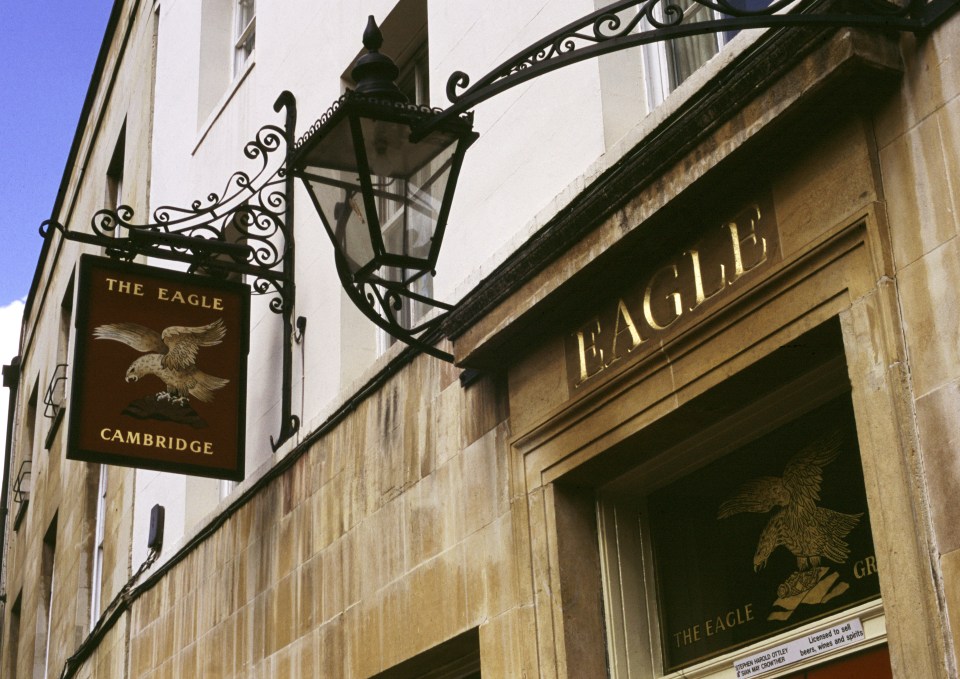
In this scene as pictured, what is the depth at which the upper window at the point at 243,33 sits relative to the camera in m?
13.7

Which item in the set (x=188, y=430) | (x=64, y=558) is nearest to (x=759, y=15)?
(x=188, y=430)

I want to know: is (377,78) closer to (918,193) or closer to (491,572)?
(491,572)

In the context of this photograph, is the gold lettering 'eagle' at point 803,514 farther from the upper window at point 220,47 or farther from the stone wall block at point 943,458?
the upper window at point 220,47

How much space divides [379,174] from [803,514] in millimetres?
2471

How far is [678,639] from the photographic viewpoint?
21.6 ft

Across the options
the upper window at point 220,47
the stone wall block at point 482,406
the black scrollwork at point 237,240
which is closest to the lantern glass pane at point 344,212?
the stone wall block at point 482,406

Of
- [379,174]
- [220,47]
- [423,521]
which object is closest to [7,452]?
[220,47]

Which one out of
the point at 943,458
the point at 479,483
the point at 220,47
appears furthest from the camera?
the point at 220,47

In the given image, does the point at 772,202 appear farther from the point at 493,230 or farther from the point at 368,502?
the point at 368,502

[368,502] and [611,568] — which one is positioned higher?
[368,502]

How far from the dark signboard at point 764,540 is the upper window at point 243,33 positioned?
26.8 feet

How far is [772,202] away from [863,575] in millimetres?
1483

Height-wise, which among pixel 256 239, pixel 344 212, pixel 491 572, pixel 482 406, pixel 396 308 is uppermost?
pixel 256 239

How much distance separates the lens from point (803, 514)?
19.4 feet
